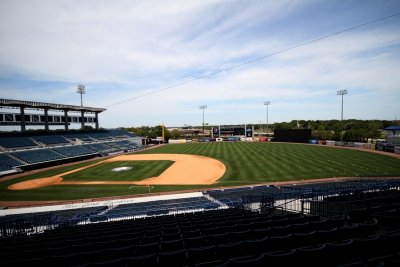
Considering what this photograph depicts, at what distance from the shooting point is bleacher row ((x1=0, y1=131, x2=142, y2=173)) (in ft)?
129

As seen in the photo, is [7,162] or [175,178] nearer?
[175,178]

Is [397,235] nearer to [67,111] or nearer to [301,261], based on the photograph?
[301,261]

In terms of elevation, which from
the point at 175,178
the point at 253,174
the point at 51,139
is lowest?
the point at 175,178

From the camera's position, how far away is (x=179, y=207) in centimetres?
1669

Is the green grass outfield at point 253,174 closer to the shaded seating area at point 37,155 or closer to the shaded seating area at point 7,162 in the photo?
the shaded seating area at point 7,162

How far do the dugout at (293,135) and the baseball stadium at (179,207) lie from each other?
34578mm

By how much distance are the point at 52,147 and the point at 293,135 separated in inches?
2696

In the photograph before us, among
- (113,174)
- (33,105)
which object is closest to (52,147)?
(33,105)

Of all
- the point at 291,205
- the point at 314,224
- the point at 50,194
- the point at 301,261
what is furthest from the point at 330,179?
the point at 50,194

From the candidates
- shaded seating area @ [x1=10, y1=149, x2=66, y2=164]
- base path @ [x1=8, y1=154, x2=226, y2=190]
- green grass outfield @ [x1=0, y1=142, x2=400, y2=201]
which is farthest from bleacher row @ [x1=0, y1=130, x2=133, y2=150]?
base path @ [x1=8, y1=154, x2=226, y2=190]

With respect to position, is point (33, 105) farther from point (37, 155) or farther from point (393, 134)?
point (393, 134)

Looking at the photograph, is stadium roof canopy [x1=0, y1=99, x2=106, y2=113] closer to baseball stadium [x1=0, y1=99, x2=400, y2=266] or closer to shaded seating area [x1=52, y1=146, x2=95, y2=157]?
baseball stadium [x1=0, y1=99, x2=400, y2=266]

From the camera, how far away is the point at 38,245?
6.82m

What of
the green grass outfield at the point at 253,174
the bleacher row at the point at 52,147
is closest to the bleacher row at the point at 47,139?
the bleacher row at the point at 52,147
